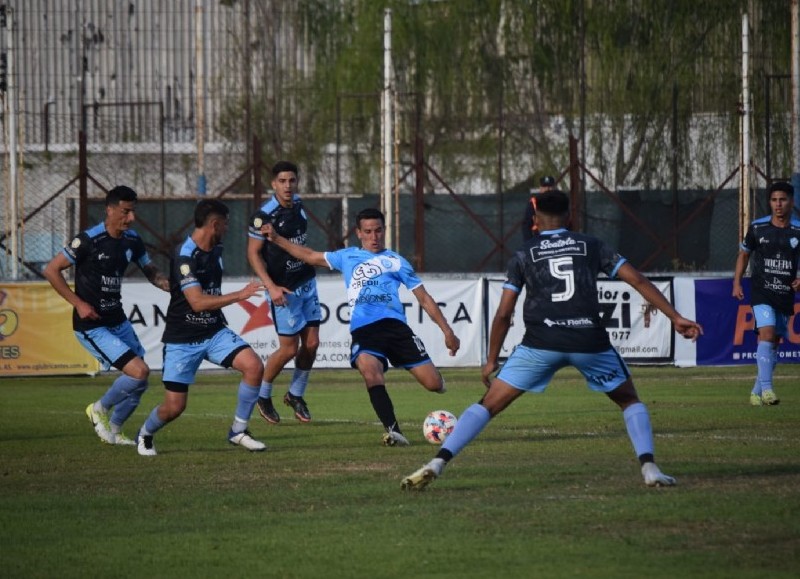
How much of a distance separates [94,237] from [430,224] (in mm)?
14656

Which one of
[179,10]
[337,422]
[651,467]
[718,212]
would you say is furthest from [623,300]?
[651,467]

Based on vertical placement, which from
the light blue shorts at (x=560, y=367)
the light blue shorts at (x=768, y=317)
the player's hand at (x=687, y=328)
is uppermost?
the player's hand at (x=687, y=328)

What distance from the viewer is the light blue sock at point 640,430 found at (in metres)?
9.33

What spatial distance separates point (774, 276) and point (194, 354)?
266 inches

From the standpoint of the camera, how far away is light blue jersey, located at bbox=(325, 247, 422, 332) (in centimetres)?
1234

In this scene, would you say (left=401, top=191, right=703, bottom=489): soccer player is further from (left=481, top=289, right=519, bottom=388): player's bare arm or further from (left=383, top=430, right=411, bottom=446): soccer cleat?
(left=383, top=430, right=411, bottom=446): soccer cleat

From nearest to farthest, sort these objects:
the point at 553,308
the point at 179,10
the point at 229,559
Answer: the point at 229,559 → the point at 553,308 → the point at 179,10

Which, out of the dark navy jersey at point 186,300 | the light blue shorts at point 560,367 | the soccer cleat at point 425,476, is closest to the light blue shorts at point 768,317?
the dark navy jersey at point 186,300

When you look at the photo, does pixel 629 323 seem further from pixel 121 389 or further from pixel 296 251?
pixel 121 389

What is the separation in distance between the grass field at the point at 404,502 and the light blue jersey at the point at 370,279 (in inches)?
44.3

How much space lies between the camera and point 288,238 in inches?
570

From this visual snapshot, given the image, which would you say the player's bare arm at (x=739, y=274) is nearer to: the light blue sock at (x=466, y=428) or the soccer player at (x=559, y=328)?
the soccer player at (x=559, y=328)

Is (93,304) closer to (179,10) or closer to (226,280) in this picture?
(226,280)

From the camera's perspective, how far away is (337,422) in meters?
14.7
